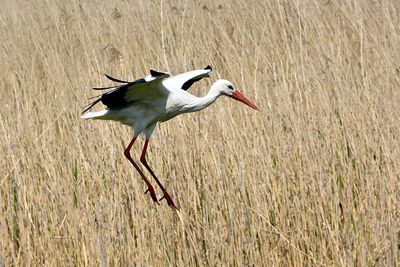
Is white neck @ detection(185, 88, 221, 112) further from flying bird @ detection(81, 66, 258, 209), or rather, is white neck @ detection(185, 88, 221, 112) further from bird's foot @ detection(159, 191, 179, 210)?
bird's foot @ detection(159, 191, 179, 210)

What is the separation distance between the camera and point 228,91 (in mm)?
4758

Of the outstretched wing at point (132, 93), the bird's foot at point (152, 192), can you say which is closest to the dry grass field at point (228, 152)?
the bird's foot at point (152, 192)

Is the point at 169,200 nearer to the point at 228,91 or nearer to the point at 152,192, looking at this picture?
the point at 152,192

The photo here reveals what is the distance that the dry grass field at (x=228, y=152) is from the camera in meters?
3.87

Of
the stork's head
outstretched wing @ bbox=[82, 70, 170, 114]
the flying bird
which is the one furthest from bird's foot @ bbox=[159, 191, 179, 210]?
the stork's head

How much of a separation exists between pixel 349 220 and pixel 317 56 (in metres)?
1.77

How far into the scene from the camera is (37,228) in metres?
3.97

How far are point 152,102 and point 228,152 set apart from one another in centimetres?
68

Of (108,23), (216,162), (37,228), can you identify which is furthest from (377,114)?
(108,23)

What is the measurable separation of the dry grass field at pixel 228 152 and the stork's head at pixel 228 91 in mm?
100

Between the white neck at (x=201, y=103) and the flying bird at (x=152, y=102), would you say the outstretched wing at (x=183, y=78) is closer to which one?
the flying bird at (x=152, y=102)

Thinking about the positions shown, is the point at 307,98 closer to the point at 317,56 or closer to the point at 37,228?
the point at 317,56

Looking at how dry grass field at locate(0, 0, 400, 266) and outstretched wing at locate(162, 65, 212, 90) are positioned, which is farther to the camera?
outstretched wing at locate(162, 65, 212, 90)

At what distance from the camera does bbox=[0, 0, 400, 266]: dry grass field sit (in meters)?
3.87
